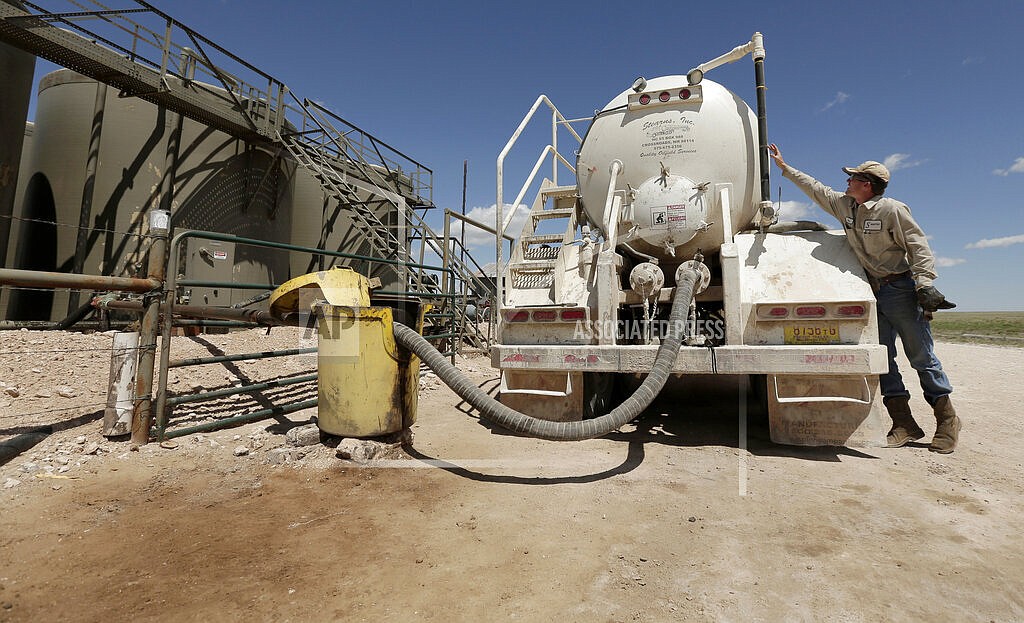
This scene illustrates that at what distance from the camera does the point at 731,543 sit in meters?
2.01

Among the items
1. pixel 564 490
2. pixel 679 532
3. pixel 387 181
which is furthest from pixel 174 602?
pixel 387 181

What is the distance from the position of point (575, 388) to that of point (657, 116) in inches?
100

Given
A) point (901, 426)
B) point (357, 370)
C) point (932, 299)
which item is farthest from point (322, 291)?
point (901, 426)

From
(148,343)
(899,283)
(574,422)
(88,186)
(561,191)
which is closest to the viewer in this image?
(574,422)

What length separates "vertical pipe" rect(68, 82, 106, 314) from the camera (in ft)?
24.4

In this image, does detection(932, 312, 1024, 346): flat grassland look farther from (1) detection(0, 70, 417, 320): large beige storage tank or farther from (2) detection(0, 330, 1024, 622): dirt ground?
(1) detection(0, 70, 417, 320): large beige storage tank

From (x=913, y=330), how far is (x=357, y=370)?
406 centimetres

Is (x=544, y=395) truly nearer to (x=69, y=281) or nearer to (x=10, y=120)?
(x=69, y=281)

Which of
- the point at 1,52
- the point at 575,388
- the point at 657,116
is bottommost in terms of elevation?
the point at 575,388

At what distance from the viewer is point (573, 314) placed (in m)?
3.76

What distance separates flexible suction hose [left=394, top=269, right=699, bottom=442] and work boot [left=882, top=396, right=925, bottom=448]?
1.89 m

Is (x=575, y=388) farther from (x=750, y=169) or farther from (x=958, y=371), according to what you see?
(x=958, y=371)

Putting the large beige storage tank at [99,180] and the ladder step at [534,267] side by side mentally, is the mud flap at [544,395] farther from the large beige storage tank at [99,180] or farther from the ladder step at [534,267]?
the large beige storage tank at [99,180]

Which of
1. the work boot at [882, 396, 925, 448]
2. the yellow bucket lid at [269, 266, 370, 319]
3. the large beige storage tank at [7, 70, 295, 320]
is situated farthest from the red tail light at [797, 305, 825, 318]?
the large beige storage tank at [7, 70, 295, 320]
